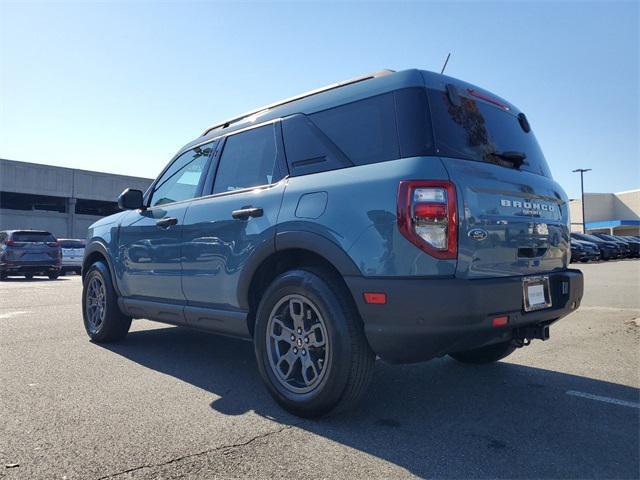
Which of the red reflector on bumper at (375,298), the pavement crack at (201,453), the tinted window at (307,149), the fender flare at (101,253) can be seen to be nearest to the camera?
the pavement crack at (201,453)

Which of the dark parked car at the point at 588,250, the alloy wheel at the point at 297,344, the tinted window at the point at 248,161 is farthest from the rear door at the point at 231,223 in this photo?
the dark parked car at the point at 588,250

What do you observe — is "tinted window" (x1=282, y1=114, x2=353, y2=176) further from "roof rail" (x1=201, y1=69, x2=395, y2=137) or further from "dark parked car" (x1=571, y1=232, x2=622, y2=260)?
"dark parked car" (x1=571, y1=232, x2=622, y2=260)

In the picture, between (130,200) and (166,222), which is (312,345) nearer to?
(166,222)

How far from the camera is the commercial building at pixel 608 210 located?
227 ft

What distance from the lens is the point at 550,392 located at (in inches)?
151

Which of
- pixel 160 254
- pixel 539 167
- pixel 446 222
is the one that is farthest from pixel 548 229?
pixel 160 254

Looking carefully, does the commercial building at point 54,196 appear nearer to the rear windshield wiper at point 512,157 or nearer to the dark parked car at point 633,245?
the dark parked car at point 633,245

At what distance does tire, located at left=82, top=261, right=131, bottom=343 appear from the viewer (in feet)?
17.8

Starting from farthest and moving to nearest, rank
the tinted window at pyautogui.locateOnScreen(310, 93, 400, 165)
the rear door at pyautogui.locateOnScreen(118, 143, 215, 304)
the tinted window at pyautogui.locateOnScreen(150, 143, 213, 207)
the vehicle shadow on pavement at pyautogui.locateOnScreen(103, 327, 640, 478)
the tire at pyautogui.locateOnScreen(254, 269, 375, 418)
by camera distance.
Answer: the tinted window at pyautogui.locateOnScreen(150, 143, 213, 207)
the rear door at pyautogui.locateOnScreen(118, 143, 215, 304)
the tinted window at pyautogui.locateOnScreen(310, 93, 400, 165)
the tire at pyautogui.locateOnScreen(254, 269, 375, 418)
the vehicle shadow on pavement at pyautogui.locateOnScreen(103, 327, 640, 478)

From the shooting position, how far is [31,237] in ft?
56.3

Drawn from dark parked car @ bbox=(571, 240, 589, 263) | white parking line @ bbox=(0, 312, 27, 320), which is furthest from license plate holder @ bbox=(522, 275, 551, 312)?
dark parked car @ bbox=(571, 240, 589, 263)

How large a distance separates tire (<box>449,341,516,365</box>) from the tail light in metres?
1.80

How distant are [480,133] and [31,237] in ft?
57.2

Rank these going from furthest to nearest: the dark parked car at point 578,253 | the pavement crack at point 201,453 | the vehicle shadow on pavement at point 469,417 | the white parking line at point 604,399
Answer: the dark parked car at point 578,253
the white parking line at point 604,399
the vehicle shadow on pavement at point 469,417
the pavement crack at point 201,453
